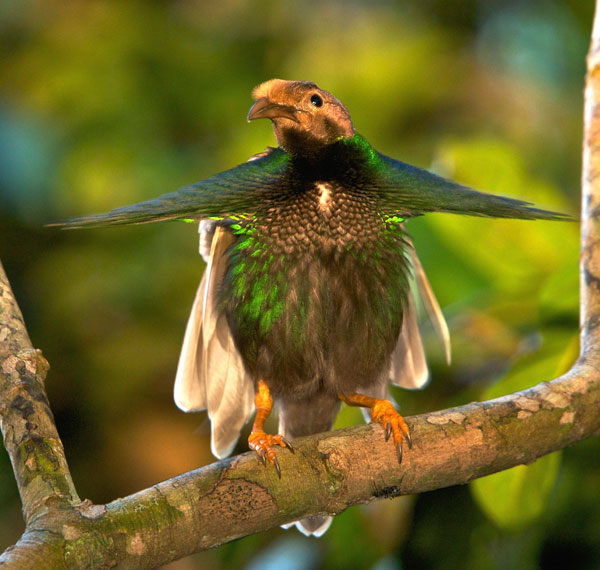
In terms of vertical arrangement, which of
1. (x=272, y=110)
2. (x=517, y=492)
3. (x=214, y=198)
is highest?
(x=272, y=110)

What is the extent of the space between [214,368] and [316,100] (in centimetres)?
103

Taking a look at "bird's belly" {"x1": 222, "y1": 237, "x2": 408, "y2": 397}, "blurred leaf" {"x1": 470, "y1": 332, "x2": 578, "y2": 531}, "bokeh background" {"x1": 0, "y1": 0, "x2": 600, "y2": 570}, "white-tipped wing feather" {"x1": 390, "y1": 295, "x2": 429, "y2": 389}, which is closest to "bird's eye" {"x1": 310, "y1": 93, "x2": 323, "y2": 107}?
"bird's belly" {"x1": 222, "y1": 237, "x2": 408, "y2": 397}

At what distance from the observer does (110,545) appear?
1.73 meters

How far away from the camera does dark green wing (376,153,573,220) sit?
2.28 metres

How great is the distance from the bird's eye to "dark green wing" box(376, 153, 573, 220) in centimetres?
25

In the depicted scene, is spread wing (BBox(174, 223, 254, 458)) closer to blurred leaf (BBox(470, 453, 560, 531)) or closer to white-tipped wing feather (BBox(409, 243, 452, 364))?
white-tipped wing feather (BBox(409, 243, 452, 364))

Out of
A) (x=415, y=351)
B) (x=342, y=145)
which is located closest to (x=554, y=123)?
(x=415, y=351)

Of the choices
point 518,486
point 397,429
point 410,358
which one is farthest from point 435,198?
point 410,358

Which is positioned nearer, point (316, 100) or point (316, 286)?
point (316, 286)

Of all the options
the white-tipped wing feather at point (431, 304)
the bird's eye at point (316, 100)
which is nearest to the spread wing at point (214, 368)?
the bird's eye at point (316, 100)

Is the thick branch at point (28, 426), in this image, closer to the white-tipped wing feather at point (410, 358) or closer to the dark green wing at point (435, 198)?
the dark green wing at point (435, 198)

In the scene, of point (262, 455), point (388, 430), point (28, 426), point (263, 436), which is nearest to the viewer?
point (28, 426)

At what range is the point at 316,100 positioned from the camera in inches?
111

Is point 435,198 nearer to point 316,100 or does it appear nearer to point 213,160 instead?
point 316,100
